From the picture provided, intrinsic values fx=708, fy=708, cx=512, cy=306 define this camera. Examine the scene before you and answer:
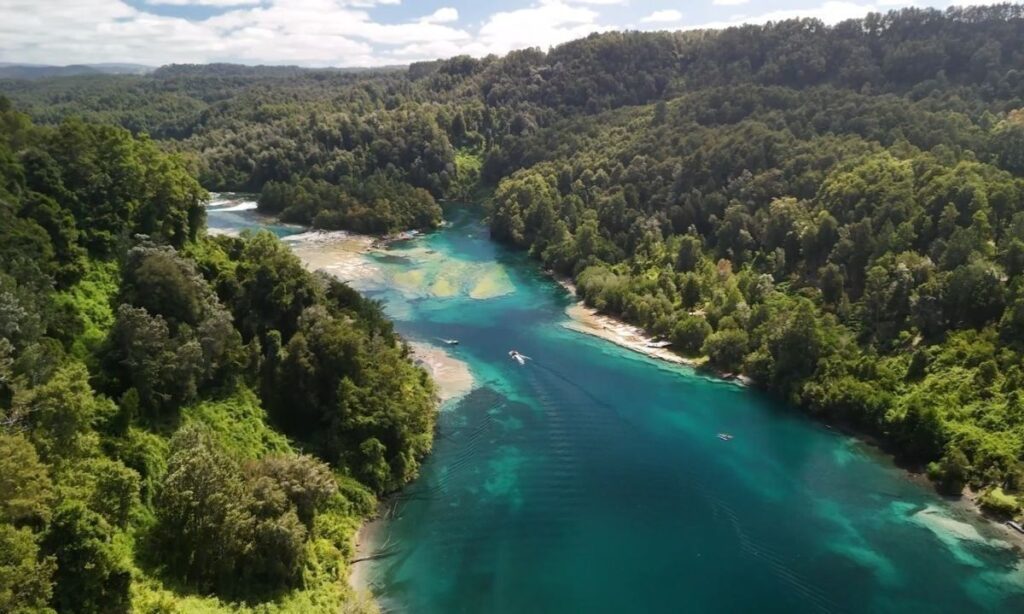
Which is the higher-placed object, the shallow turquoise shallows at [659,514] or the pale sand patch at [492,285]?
the pale sand patch at [492,285]

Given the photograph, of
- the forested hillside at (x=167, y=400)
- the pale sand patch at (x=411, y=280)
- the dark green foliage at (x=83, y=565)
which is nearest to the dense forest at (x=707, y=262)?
the forested hillside at (x=167, y=400)

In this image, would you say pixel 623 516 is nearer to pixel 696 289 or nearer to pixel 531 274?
pixel 696 289

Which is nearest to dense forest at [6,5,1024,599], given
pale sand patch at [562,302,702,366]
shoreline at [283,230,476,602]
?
pale sand patch at [562,302,702,366]

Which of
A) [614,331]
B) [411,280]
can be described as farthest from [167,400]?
[411,280]

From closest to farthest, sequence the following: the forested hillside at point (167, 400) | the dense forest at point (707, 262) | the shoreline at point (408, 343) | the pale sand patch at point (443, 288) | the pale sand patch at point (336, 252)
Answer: the forested hillside at point (167, 400)
the shoreline at point (408, 343)
the dense forest at point (707, 262)
the pale sand patch at point (443, 288)
the pale sand patch at point (336, 252)

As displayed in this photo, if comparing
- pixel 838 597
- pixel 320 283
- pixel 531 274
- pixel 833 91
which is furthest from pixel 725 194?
pixel 838 597

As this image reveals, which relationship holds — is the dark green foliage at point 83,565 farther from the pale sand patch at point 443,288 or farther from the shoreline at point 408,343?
the pale sand patch at point 443,288

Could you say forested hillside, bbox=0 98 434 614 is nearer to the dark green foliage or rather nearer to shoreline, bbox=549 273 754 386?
the dark green foliage
